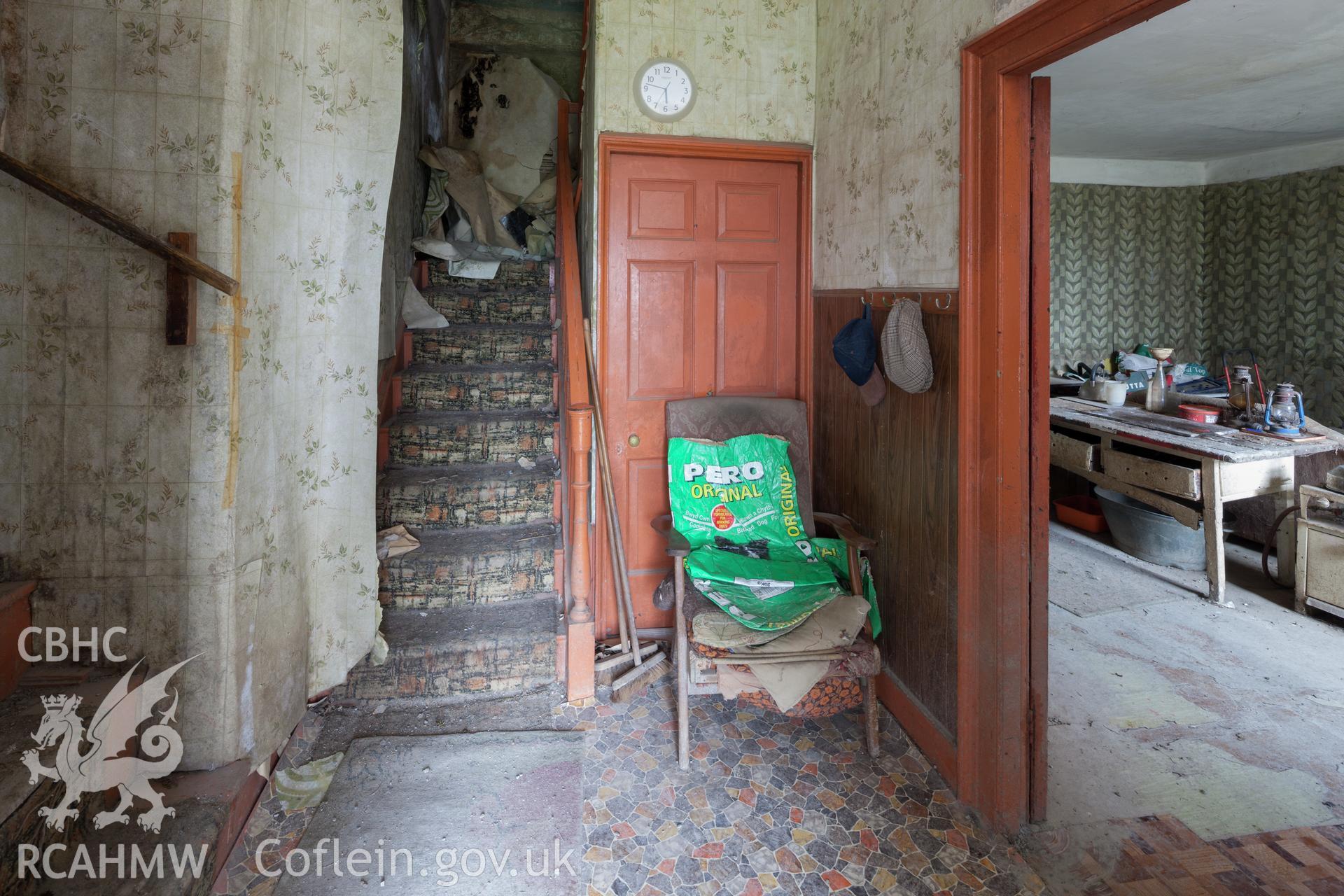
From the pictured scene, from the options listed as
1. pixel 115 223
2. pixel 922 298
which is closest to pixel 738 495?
pixel 922 298

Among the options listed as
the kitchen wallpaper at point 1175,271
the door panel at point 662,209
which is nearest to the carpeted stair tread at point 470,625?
the door panel at point 662,209

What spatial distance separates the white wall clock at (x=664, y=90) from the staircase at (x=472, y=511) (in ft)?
4.35

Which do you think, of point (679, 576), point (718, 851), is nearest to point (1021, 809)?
point (718, 851)

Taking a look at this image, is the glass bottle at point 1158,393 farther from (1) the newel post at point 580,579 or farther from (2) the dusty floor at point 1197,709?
(1) the newel post at point 580,579

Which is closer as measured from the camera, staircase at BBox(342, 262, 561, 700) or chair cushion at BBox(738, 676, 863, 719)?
chair cushion at BBox(738, 676, 863, 719)

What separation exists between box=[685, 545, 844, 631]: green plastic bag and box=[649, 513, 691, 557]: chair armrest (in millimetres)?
132

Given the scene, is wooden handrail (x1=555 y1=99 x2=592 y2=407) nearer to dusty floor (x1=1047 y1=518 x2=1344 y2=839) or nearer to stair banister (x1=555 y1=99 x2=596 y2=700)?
stair banister (x1=555 y1=99 x2=596 y2=700)

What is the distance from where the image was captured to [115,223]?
1.69 meters

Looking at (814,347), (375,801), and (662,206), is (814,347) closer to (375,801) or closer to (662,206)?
(662,206)

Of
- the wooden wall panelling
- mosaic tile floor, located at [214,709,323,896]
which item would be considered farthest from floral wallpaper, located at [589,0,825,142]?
mosaic tile floor, located at [214,709,323,896]

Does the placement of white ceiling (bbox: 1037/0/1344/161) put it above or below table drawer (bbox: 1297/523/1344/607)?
above

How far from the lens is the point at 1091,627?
11.2ft

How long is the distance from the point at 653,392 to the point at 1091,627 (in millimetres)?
2413

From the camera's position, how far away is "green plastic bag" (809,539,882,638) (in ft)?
8.53
